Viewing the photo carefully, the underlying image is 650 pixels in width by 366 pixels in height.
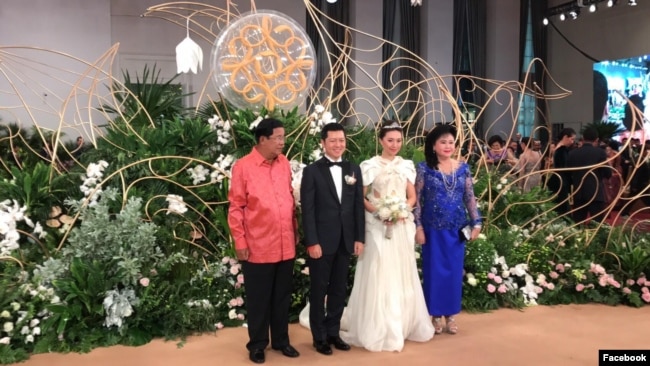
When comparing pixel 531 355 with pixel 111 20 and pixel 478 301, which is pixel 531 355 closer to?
pixel 478 301

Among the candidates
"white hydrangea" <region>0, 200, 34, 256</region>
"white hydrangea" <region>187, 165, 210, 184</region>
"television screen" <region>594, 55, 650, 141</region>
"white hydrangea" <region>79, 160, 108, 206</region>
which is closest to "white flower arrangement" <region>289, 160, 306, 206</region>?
"white hydrangea" <region>187, 165, 210, 184</region>

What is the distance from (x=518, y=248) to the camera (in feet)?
15.2

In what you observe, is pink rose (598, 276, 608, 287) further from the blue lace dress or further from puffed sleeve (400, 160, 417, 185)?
puffed sleeve (400, 160, 417, 185)

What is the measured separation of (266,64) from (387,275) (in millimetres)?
2212

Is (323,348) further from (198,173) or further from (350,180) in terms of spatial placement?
(198,173)

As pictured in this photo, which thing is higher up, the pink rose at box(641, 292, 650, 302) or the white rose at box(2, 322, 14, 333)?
the white rose at box(2, 322, 14, 333)

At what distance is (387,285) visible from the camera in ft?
11.0

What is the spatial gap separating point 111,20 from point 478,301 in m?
9.21

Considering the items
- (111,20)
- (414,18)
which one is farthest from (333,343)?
(414,18)

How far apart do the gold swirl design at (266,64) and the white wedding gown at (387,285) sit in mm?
1582

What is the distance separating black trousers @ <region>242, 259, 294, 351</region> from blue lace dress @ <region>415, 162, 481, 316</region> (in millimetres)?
939

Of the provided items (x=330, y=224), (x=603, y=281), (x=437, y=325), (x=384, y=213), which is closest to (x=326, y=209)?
(x=330, y=224)

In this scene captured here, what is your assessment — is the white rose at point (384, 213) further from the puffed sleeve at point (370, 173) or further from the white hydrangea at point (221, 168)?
the white hydrangea at point (221, 168)

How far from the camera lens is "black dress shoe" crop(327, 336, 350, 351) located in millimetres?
3291
